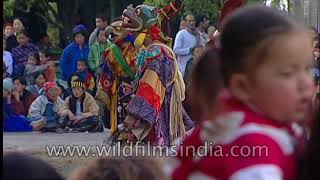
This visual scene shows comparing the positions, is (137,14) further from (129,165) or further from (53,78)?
(129,165)

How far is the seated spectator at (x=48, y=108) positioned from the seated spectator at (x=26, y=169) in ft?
34.2

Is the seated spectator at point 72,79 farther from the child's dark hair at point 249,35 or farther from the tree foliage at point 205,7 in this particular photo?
the child's dark hair at point 249,35

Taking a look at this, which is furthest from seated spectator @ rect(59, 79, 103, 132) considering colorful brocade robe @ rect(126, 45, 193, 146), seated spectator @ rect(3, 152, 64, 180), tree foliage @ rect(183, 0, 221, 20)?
tree foliage @ rect(183, 0, 221, 20)

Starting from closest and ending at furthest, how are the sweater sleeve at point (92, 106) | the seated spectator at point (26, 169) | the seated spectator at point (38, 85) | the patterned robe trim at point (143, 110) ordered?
1. the seated spectator at point (26, 169)
2. the patterned robe trim at point (143, 110)
3. the sweater sleeve at point (92, 106)
4. the seated spectator at point (38, 85)

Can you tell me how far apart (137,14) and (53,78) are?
4.99m

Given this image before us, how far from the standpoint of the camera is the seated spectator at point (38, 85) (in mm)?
13399

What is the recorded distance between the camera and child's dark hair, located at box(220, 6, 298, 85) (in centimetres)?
180

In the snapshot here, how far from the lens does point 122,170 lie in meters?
2.32

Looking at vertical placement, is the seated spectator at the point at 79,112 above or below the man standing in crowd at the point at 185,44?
below

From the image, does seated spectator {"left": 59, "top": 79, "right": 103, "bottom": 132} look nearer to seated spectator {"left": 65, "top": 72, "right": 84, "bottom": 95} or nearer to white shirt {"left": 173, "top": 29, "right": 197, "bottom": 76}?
seated spectator {"left": 65, "top": 72, "right": 84, "bottom": 95}

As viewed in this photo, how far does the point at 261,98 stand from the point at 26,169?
63 cm

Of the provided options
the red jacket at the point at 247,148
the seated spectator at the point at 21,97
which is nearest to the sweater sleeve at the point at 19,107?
the seated spectator at the point at 21,97

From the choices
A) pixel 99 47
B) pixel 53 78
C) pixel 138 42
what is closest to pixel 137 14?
pixel 138 42

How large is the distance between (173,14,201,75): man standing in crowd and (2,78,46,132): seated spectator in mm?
2228
